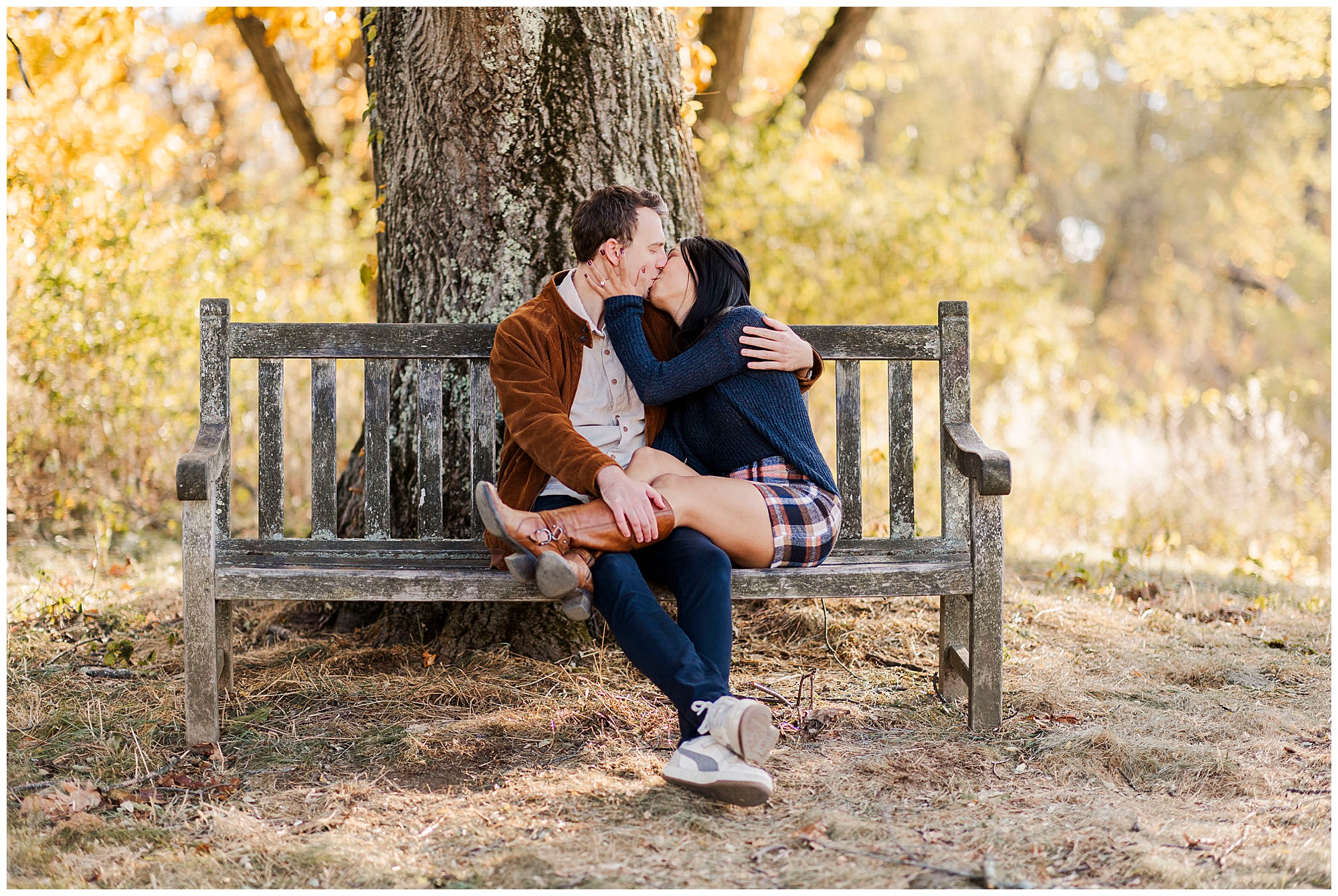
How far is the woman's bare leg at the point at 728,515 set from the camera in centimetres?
281

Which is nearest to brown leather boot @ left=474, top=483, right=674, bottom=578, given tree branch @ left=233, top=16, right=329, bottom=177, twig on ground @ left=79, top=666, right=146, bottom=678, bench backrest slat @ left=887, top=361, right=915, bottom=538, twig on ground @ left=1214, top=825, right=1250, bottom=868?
bench backrest slat @ left=887, top=361, right=915, bottom=538

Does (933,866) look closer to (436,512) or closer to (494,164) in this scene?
(436,512)

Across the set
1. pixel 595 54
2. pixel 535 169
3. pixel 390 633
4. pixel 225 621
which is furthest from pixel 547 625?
pixel 595 54

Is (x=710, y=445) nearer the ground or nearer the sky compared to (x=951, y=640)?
nearer the sky

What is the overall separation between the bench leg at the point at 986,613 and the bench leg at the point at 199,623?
208 cm

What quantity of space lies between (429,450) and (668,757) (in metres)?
1.25

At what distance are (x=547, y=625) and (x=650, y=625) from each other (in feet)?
3.72

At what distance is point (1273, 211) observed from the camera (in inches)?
667

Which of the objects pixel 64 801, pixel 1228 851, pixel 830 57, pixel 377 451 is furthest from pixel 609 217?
pixel 830 57

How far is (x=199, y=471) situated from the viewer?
2.73 meters

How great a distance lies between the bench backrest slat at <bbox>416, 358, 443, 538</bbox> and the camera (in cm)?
333

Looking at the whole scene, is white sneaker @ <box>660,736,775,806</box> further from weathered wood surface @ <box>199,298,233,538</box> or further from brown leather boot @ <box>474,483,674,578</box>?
weathered wood surface @ <box>199,298,233,538</box>

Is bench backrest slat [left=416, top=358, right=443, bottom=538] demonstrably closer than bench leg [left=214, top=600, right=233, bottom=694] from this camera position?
No

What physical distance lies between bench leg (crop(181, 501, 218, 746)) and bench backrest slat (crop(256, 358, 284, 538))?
0.46m
